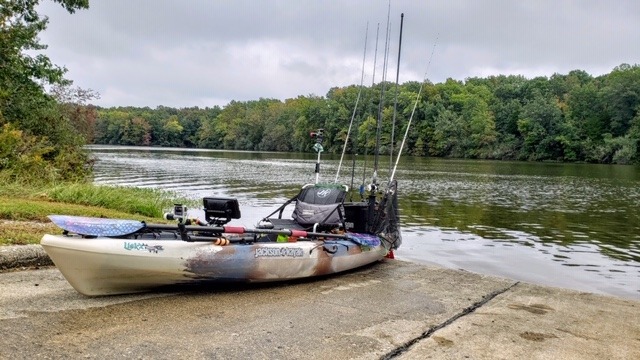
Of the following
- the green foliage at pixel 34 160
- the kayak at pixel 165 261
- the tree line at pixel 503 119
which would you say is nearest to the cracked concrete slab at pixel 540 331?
the kayak at pixel 165 261

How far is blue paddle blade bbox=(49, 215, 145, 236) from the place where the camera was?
18.9ft

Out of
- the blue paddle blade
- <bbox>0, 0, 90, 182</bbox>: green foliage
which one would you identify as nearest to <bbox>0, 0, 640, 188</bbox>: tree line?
<bbox>0, 0, 90, 182</bbox>: green foliage

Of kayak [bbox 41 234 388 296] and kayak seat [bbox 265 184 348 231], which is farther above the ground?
kayak seat [bbox 265 184 348 231]

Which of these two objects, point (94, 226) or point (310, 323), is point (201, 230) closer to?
point (94, 226)

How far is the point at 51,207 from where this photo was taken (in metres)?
10.8

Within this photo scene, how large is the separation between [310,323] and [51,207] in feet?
24.1

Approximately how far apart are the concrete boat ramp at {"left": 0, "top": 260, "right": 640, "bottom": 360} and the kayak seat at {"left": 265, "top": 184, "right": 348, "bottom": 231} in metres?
1.40

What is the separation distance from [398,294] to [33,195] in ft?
31.7

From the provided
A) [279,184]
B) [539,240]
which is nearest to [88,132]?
[279,184]

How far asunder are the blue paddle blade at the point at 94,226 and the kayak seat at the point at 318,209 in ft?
10.3

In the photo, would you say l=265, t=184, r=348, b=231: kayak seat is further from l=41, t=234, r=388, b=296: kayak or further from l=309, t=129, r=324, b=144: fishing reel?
l=41, t=234, r=388, b=296: kayak

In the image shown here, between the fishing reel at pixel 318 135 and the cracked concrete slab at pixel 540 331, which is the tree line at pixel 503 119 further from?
the cracked concrete slab at pixel 540 331

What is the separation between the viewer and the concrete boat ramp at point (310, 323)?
4.77 metres

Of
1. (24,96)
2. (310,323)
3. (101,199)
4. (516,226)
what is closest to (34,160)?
(24,96)
